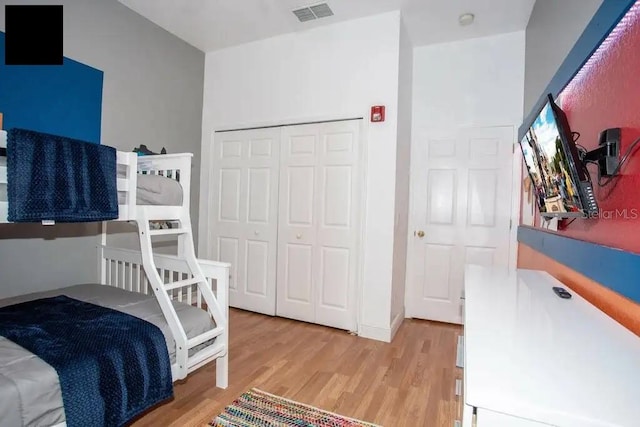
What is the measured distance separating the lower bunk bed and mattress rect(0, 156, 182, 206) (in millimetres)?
398

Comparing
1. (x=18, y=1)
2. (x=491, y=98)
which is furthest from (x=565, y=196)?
(x=18, y=1)

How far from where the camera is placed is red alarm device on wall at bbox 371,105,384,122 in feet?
8.96

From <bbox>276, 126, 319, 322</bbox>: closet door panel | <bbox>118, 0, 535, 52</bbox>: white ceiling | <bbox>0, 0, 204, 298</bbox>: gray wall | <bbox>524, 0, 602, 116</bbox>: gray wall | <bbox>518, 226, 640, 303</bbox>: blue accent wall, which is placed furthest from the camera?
<bbox>276, 126, 319, 322</bbox>: closet door panel

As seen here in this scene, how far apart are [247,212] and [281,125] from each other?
945mm

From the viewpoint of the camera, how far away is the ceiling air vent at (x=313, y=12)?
8.85 feet

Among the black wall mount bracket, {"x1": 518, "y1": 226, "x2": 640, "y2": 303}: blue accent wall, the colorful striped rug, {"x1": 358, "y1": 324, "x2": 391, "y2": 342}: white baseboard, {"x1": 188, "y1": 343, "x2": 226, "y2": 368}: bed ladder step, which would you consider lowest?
the colorful striped rug

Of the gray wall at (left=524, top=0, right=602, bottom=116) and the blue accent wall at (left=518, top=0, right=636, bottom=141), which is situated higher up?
the gray wall at (left=524, top=0, right=602, bottom=116)

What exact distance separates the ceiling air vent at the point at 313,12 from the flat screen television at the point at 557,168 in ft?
6.22

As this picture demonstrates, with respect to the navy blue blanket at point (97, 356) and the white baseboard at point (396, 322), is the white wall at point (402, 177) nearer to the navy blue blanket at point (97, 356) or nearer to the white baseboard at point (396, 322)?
the white baseboard at point (396, 322)

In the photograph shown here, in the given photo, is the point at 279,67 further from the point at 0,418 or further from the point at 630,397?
the point at 630,397

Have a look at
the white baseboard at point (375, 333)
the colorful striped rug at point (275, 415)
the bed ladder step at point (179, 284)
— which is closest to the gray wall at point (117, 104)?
the bed ladder step at point (179, 284)

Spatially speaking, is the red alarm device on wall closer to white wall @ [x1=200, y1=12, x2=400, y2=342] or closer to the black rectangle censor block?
white wall @ [x1=200, y1=12, x2=400, y2=342]

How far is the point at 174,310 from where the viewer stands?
5.48ft

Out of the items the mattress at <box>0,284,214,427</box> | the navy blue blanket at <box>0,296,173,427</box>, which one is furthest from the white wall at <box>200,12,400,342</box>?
the mattress at <box>0,284,214,427</box>
